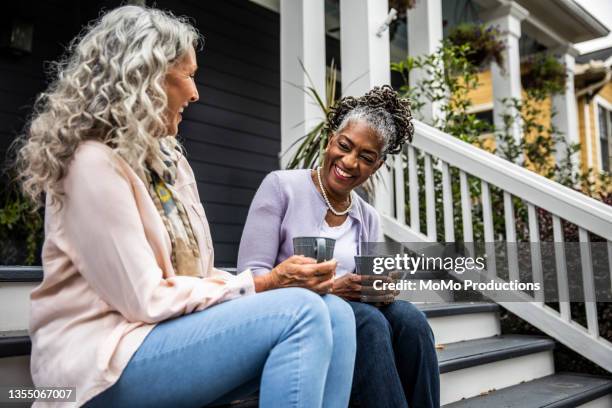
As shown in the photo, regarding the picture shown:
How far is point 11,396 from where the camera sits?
1.42 meters

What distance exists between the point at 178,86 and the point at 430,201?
2383mm

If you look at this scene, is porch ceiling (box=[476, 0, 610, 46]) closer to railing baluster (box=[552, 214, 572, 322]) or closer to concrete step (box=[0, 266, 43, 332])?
railing baluster (box=[552, 214, 572, 322])

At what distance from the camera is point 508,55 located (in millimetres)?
5281

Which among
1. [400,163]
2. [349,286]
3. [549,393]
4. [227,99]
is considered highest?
[227,99]

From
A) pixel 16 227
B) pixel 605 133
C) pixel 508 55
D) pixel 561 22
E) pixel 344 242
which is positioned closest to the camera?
pixel 344 242

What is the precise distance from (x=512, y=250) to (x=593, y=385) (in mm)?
787

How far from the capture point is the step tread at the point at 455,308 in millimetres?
2682

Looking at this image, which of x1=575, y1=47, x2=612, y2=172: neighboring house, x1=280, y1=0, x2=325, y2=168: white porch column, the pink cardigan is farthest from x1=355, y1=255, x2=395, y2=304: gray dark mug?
x1=575, y1=47, x2=612, y2=172: neighboring house

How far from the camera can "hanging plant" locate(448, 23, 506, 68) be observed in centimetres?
478

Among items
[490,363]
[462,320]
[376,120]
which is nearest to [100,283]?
[376,120]

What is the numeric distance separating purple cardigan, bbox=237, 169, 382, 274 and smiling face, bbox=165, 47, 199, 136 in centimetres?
55

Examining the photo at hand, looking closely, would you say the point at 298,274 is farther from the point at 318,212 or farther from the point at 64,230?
the point at 318,212

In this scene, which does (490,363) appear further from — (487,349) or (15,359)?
(15,359)

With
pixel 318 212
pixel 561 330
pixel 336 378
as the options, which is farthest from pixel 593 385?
pixel 336 378
